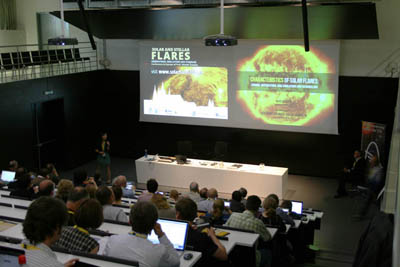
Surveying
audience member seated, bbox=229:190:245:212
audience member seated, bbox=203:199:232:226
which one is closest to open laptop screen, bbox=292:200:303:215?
audience member seated, bbox=229:190:245:212

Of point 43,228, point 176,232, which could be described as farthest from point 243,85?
point 43,228

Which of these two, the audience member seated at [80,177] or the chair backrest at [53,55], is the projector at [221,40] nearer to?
the audience member seated at [80,177]

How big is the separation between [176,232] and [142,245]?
0.75 metres

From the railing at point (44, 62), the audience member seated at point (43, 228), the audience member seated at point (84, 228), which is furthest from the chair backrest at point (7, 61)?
the audience member seated at point (43, 228)

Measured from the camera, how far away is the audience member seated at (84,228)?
11.4 feet

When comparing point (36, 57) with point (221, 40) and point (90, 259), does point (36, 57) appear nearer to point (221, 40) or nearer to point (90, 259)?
point (221, 40)

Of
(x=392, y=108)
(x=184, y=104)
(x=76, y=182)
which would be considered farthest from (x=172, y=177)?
(x=392, y=108)

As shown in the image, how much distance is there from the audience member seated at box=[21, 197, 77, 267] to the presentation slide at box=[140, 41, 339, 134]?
9732 mm

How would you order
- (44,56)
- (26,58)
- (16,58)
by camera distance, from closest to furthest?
1. (16,58)
2. (26,58)
3. (44,56)

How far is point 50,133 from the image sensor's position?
497 inches

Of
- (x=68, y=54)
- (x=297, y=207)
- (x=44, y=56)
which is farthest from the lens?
(x=68, y=54)

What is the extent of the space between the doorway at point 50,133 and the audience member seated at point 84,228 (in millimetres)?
8725

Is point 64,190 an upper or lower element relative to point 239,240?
upper

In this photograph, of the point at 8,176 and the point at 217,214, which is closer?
the point at 217,214
